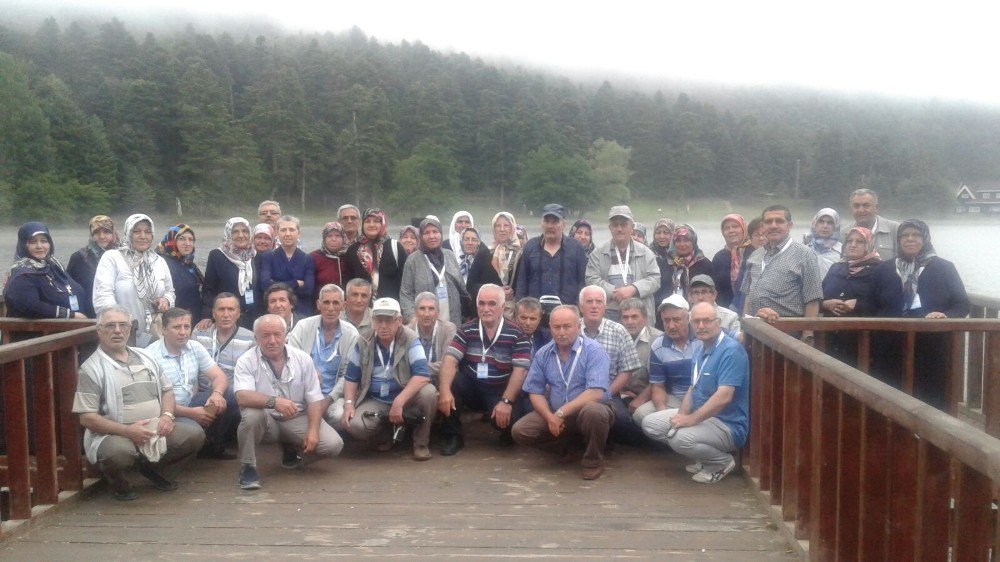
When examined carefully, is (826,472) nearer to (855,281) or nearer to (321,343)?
(855,281)

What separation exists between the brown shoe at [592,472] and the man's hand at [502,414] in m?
0.67

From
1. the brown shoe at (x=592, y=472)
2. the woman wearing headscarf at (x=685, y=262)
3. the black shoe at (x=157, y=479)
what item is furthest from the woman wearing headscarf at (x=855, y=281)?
the black shoe at (x=157, y=479)

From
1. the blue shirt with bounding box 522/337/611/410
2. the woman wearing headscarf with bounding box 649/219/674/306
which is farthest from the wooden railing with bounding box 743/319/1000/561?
the woman wearing headscarf with bounding box 649/219/674/306

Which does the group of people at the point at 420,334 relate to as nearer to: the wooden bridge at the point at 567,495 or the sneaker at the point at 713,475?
the sneaker at the point at 713,475

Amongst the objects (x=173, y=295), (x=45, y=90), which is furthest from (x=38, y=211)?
(x=173, y=295)

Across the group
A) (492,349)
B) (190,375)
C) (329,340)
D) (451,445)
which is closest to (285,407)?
(190,375)

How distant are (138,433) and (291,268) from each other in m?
2.39

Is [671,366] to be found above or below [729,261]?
below

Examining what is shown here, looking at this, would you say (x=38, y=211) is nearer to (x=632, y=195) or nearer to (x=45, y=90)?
(x=45, y=90)

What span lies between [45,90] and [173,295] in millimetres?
41192

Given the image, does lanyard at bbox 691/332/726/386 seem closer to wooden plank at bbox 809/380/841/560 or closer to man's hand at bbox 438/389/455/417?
wooden plank at bbox 809/380/841/560

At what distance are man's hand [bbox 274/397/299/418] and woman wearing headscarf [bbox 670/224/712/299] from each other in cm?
381

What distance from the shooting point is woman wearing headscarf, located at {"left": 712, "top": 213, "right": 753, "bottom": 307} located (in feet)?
23.3

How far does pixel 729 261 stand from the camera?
281 inches
